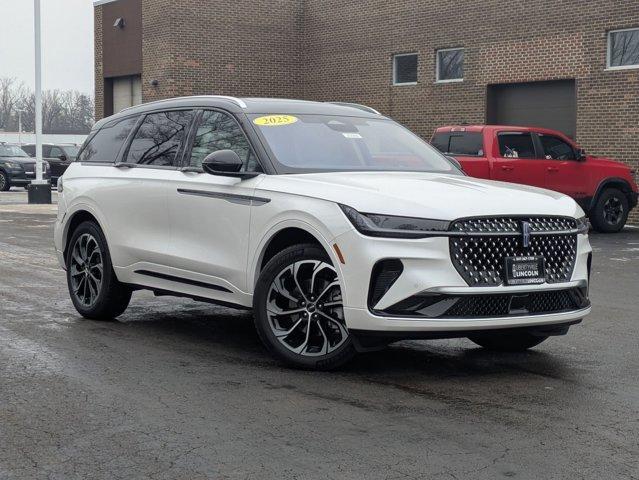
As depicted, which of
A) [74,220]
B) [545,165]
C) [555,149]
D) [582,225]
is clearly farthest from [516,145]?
[582,225]

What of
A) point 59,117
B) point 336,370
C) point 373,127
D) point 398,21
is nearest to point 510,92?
point 398,21

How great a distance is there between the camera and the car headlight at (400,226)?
6.14 metres

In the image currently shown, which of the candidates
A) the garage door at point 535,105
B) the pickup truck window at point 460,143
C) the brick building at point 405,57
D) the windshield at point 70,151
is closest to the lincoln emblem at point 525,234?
the pickup truck window at point 460,143

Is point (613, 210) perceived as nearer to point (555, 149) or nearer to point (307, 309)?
point (555, 149)

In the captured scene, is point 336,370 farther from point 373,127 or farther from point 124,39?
point 124,39

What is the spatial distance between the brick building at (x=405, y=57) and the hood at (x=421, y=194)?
17495mm

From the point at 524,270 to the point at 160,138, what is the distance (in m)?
3.36

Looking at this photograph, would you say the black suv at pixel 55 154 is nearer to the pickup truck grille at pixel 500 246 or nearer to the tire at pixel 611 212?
the tire at pixel 611 212

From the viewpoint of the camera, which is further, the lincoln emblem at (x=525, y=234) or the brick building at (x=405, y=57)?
the brick building at (x=405, y=57)

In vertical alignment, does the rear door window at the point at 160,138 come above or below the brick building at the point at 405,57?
below

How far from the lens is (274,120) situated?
761cm

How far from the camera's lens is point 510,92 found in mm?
26453

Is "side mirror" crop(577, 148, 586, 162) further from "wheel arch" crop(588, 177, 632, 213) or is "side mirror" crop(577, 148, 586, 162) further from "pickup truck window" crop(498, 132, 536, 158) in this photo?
"pickup truck window" crop(498, 132, 536, 158)

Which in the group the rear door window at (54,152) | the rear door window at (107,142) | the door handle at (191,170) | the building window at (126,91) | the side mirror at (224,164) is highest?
the building window at (126,91)
